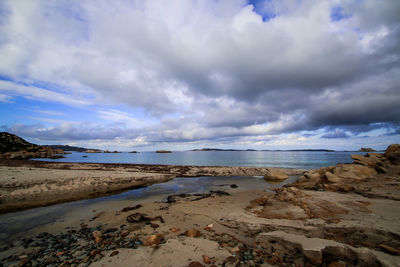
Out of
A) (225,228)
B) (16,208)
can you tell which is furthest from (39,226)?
(225,228)

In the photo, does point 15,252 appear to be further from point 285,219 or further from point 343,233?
point 343,233

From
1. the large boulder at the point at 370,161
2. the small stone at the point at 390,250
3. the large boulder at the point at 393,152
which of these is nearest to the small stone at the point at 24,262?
the small stone at the point at 390,250

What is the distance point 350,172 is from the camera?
16.7m

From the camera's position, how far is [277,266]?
13.6 feet

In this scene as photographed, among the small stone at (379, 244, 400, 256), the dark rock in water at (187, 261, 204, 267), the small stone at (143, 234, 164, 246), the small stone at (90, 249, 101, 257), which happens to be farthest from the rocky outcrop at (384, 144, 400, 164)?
the small stone at (90, 249, 101, 257)

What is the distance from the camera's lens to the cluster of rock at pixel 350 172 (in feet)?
47.5

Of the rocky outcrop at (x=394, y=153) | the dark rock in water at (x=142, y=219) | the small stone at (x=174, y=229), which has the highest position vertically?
the rocky outcrop at (x=394, y=153)

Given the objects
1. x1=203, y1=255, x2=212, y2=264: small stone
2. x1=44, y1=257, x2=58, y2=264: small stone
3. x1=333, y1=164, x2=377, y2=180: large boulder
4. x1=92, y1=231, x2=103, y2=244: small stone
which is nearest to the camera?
x1=203, y1=255, x2=212, y2=264: small stone

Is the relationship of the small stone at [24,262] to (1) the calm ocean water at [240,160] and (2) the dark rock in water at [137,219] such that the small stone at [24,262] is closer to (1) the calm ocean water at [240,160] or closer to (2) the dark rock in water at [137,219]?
(2) the dark rock in water at [137,219]

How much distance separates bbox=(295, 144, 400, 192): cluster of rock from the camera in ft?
47.5

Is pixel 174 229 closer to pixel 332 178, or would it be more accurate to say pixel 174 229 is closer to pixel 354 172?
pixel 332 178

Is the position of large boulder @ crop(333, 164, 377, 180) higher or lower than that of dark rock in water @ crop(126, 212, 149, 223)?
higher

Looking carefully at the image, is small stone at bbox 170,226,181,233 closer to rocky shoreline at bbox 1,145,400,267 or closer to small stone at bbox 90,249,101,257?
rocky shoreline at bbox 1,145,400,267

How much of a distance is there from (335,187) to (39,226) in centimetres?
2099
